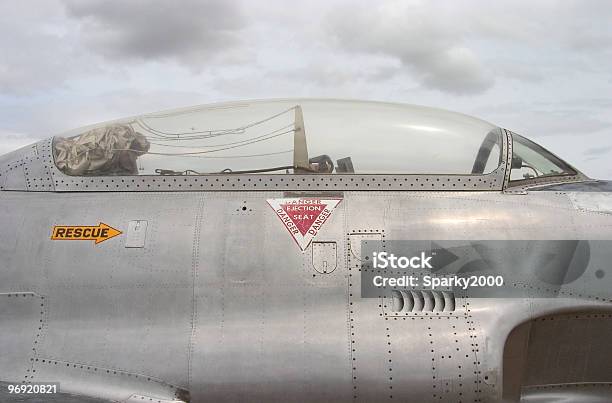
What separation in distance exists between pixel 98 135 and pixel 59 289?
5.53ft

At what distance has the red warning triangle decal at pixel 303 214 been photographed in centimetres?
538

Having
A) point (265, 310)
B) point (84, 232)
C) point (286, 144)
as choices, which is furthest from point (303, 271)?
point (84, 232)

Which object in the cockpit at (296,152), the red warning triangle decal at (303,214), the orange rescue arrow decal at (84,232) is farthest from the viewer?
the cockpit at (296,152)

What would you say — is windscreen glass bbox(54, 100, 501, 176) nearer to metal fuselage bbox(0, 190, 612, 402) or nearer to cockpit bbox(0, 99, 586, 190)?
cockpit bbox(0, 99, 586, 190)

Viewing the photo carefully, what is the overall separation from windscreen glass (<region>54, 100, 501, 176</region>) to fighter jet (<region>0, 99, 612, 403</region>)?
22mm

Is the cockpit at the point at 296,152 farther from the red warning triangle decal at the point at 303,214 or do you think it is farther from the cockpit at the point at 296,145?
the red warning triangle decal at the point at 303,214

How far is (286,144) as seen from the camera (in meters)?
5.83

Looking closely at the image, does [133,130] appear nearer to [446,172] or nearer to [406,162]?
[406,162]

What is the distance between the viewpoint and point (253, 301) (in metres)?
5.21

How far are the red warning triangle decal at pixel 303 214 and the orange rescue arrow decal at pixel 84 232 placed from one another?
154cm

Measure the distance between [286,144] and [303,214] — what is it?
801 mm

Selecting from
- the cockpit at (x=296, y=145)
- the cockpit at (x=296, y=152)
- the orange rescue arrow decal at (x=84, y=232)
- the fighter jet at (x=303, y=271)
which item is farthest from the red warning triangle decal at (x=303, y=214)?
the orange rescue arrow decal at (x=84, y=232)

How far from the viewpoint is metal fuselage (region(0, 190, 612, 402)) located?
4977mm

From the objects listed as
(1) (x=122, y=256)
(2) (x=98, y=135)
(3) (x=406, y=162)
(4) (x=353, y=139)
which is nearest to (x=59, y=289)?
(1) (x=122, y=256)
